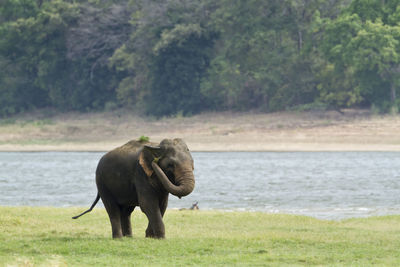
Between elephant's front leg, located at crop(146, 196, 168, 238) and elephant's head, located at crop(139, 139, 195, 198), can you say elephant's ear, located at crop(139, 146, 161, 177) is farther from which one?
elephant's front leg, located at crop(146, 196, 168, 238)

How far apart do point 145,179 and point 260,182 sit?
2589 centimetres

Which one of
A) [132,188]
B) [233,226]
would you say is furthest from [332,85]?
[132,188]

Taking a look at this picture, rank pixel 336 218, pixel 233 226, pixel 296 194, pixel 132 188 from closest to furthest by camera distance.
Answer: pixel 132 188 < pixel 233 226 < pixel 336 218 < pixel 296 194

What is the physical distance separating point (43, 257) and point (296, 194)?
21313 millimetres

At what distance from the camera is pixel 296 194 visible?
109ft

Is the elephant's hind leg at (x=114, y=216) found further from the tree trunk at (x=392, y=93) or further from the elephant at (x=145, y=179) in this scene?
the tree trunk at (x=392, y=93)

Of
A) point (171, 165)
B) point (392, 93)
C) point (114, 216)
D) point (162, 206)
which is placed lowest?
point (392, 93)

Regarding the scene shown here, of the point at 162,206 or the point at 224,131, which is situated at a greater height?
Result: the point at 162,206

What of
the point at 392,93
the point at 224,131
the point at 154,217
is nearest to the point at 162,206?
the point at 154,217

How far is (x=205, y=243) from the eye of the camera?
1448cm

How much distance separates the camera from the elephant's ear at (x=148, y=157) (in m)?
14.2

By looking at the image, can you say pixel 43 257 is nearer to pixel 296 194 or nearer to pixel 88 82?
pixel 296 194

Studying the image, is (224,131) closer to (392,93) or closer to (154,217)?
(392,93)

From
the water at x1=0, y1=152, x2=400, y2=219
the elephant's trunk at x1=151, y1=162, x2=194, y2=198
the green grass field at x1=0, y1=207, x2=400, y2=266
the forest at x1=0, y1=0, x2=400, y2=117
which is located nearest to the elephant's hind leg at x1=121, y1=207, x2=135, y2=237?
the green grass field at x1=0, y1=207, x2=400, y2=266
